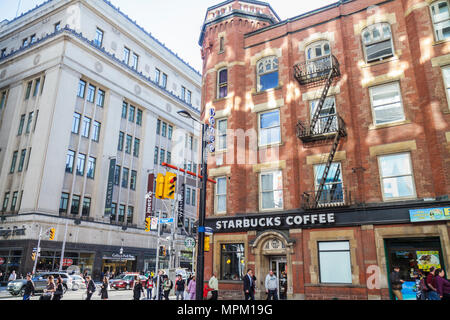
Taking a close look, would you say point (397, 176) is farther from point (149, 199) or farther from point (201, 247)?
point (149, 199)

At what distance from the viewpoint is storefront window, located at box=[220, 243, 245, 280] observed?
19594mm

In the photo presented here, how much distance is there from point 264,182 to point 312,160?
319 centimetres

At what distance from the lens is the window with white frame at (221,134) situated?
22.3 meters

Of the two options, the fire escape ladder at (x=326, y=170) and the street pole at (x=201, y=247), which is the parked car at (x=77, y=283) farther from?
the fire escape ladder at (x=326, y=170)

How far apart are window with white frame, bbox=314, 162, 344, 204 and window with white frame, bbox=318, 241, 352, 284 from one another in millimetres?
2222

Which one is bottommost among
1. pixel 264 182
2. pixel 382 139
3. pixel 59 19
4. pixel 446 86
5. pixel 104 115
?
pixel 264 182

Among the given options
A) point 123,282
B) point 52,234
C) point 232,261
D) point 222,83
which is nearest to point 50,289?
point 232,261

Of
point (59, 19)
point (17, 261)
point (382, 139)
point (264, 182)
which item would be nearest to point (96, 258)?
point (17, 261)

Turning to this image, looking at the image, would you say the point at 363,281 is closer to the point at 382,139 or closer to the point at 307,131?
the point at 382,139

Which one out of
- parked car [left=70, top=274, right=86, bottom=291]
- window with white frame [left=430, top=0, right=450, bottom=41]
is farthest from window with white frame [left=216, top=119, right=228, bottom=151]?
parked car [left=70, top=274, right=86, bottom=291]

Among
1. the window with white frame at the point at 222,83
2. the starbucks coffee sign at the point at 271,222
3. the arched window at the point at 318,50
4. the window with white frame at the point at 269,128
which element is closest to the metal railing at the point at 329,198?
the starbucks coffee sign at the point at 271,222

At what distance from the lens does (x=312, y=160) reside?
62.0 feet

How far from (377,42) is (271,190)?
10241mm
